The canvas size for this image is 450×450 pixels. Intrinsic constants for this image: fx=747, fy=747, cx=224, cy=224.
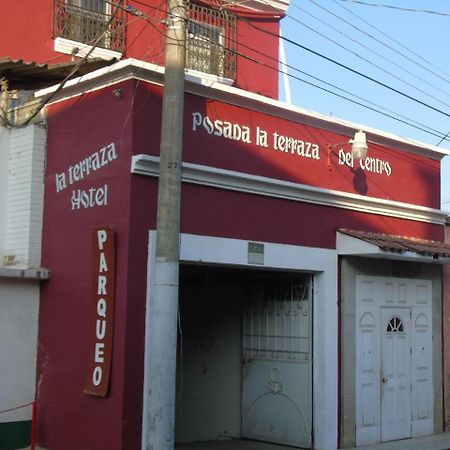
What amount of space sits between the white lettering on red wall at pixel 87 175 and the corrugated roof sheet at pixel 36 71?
1696mm

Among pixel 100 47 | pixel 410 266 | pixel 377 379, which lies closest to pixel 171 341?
pixel 377 379

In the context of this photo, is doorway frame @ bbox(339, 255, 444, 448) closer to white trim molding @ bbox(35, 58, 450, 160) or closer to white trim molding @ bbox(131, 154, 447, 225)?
white trim molding @ bbox(131, 154, 447, 225)

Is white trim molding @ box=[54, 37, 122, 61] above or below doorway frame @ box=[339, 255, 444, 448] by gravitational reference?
above

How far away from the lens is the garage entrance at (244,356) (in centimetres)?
1193

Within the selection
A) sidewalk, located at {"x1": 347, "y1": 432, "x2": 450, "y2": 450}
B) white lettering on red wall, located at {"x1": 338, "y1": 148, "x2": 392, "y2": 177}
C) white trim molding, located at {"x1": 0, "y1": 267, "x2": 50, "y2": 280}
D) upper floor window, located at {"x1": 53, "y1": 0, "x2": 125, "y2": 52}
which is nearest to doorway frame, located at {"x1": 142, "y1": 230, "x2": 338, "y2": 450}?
sidewalk, located at {"x1": 347, "y1": 432, "x2": 450, "y2": 450}

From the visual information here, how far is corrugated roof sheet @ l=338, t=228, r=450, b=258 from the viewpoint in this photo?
11.8 meters

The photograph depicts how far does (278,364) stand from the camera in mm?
12195

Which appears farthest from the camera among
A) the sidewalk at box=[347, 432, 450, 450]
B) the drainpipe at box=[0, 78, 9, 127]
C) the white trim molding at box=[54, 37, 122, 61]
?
the white trim molding at box=[54, 37, 122, 61]

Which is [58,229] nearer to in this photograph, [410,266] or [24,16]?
[24,16]

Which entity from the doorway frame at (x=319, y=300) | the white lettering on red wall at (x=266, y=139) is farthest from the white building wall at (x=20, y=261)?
the doorway frame at (x=319, y=300)

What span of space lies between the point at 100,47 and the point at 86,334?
22.4 feet

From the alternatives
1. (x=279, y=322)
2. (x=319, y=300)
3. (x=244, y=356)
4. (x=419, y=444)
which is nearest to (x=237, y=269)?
(x=279, y=322)

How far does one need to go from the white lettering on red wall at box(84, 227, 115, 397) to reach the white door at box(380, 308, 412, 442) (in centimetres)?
532

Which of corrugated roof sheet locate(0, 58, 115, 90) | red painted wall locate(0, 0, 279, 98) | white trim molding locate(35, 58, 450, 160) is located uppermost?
red painted wall locate(0, 0, 279, 98)
